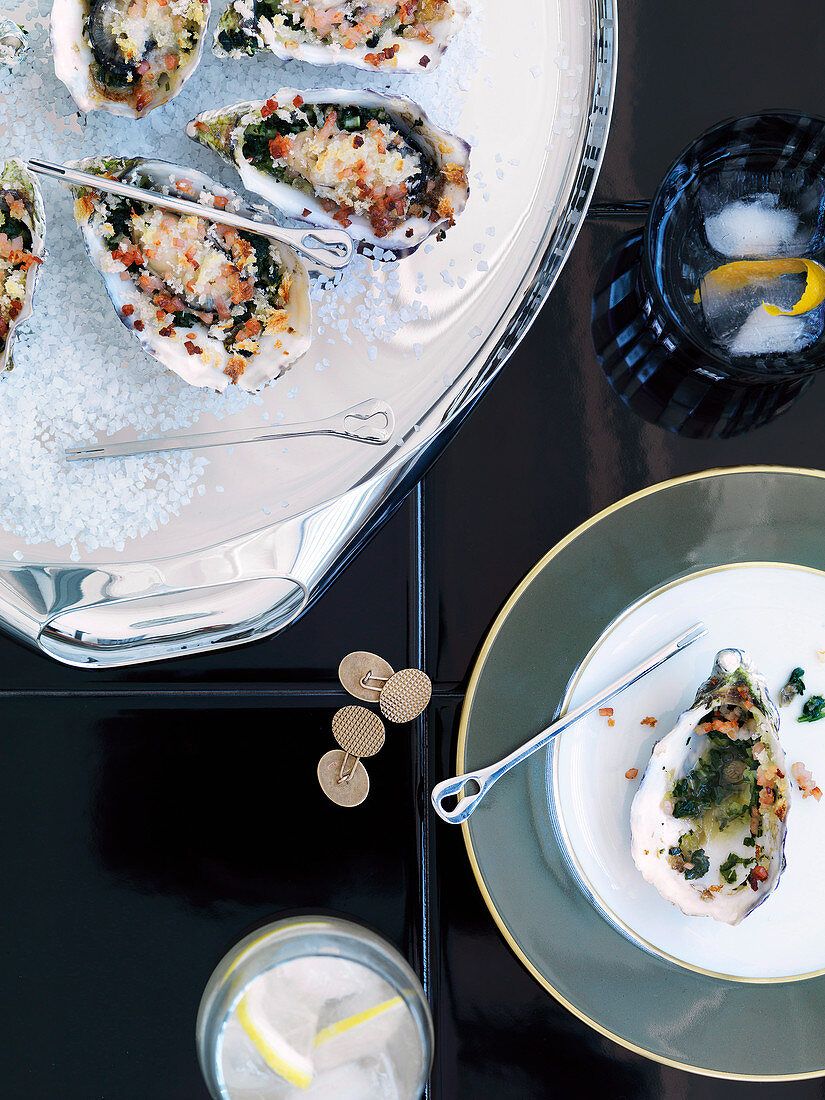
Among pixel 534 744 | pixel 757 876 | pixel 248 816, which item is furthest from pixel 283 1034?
pixel 757 876

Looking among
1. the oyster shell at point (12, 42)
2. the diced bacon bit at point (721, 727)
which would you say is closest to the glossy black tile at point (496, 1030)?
the diced bacon bit at point (721, 727)

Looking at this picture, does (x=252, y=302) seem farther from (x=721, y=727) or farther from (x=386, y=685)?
(x=721, y=727)

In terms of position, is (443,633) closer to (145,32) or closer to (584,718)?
(584,718)

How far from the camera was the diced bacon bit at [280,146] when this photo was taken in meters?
0.66

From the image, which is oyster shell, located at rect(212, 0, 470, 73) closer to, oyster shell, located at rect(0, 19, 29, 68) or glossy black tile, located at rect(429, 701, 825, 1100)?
oyster shell, located at rect(0, 19, 29, 68)

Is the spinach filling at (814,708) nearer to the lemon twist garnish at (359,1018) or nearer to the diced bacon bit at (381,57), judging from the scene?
the lemon twist garnish at (359,1018)

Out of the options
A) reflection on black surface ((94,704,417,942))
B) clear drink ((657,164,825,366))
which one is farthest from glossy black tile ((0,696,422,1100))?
clear drink ((657,164,825,366))

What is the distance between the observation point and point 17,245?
2.15 feet

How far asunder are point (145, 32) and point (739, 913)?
869 mm

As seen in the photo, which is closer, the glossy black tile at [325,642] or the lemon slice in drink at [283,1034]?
the lemon slice in drink at [283,1034]

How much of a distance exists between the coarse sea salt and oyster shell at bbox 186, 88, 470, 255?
0.11ft

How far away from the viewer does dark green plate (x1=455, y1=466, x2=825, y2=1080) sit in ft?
2.20

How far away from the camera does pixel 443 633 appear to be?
2.37 feet

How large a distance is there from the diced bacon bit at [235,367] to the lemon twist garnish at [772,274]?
0.40 m
